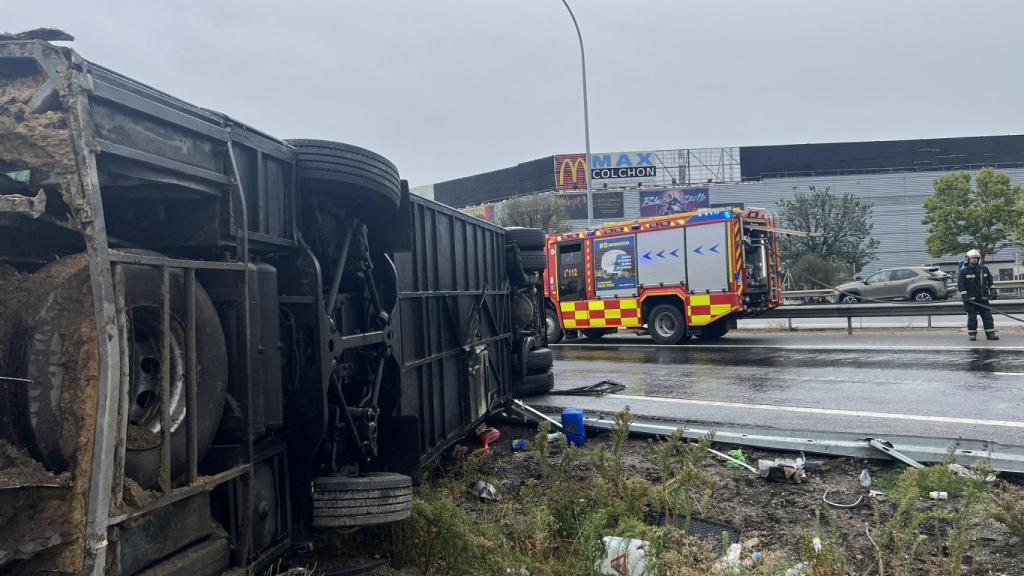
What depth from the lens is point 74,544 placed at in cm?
190

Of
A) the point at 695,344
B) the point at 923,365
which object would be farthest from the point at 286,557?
the point at 695,344

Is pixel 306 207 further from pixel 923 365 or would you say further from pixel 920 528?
pixel 923 365

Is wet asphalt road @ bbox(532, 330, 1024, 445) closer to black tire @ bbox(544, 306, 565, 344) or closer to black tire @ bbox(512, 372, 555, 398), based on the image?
black tire @ bbox(512, 372, 555, 398)

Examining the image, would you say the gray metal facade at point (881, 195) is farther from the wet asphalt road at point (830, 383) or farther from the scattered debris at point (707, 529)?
the scattered debris at point (707, 529)

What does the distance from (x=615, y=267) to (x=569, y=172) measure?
38375 mm

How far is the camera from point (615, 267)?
15656mm

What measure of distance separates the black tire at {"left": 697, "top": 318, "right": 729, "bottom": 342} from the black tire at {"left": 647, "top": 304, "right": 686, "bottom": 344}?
685 millimetres

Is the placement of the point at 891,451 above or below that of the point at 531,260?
below

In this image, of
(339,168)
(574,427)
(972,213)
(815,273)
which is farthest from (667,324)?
(972,213)

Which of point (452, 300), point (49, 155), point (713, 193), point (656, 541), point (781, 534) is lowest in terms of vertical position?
point (781, 534)

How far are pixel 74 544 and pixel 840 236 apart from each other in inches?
1670

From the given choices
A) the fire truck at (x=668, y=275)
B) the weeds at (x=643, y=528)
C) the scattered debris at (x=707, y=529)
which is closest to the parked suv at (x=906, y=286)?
the fire truck at (x=668, y=275)

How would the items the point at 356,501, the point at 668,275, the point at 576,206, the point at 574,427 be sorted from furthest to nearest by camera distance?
1. the point at 576,206
2. the point at 668,275
3. the point at 574,427
4. the point at 356,501

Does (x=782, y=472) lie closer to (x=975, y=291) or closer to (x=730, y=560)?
(x=730, y=560)
